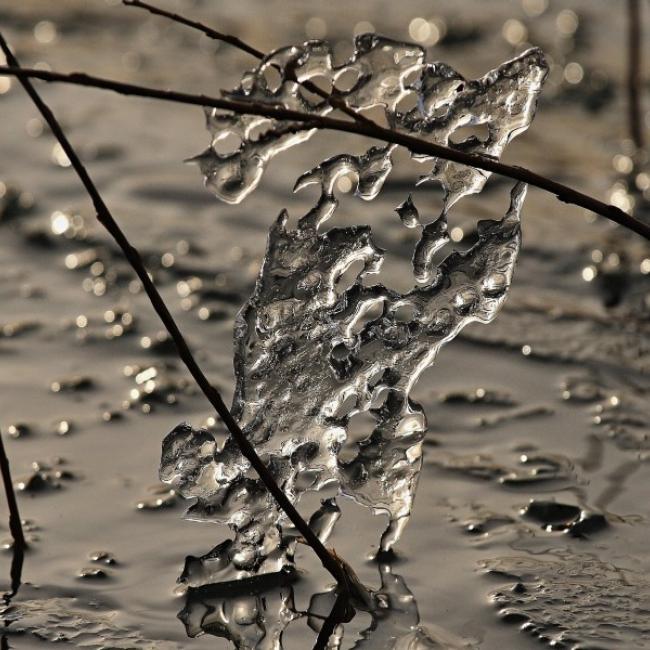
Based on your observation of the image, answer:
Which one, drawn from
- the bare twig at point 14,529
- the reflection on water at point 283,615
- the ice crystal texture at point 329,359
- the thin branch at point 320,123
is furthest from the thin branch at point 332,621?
the thin branch at point 320,123

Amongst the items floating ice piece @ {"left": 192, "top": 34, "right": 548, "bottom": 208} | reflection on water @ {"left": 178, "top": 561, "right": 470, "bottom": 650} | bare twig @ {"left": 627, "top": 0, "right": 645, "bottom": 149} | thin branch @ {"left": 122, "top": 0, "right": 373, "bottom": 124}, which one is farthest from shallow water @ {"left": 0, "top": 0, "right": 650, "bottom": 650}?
thin branch @ {"left": 122, "top": 0, "right": 373, "bottom": 124}

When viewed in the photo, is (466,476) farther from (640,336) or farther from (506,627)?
(640,336)

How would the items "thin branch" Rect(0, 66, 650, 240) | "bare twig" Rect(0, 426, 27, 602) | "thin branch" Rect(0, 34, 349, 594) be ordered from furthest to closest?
"bare twig" Rect(0, 426, 27, 602), "thin branch" Rect(0, 34, 349, 594), "thin branch" Rect(0, 66, 650, 240)

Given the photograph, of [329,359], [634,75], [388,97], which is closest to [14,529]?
[329,359]

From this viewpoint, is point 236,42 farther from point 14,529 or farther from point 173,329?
point 14,529

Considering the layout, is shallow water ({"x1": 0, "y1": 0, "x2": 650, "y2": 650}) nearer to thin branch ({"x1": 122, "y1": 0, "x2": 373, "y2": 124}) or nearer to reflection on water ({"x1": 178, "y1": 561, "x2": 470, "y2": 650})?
reflection on water ({"x1": 178, "y1": 561, "x2": 470, "y2": 650})

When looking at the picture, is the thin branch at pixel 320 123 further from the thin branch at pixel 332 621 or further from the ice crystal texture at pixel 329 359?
the thin branch at pixel 332 621

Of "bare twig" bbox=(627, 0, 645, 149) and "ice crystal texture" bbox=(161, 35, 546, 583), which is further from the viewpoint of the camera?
"bare twig" bbox=(627, 0, 645, 149)
